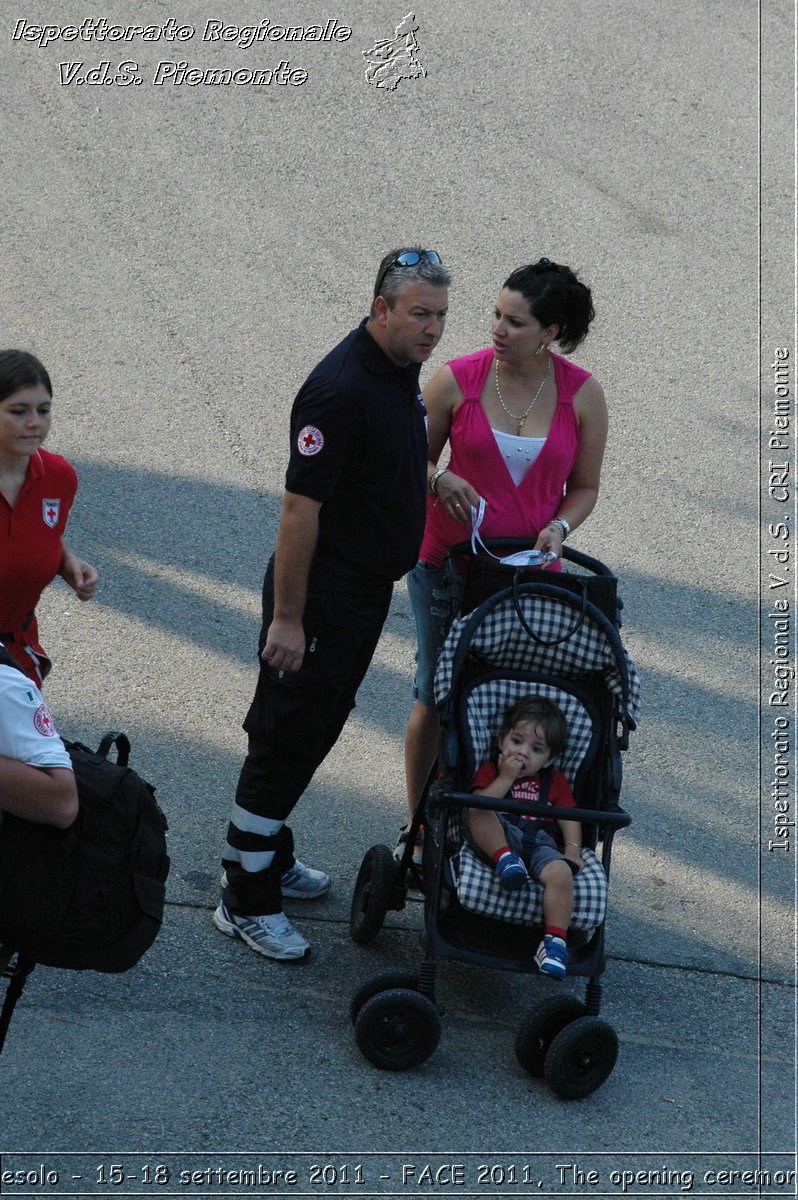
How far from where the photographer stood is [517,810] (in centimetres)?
371

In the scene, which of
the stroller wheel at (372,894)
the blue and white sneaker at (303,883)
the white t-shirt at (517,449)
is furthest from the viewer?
the blue and white sneaker at (303,883)

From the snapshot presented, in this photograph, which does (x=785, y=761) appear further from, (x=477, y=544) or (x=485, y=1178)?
(x=485, y=1178)

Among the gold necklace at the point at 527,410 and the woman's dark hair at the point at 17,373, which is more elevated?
the gold necklace at the point at 527,410

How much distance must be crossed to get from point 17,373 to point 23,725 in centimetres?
112

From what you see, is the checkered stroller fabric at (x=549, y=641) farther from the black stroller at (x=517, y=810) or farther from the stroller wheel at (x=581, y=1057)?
the stroller wheel at (x=581, y=1057)

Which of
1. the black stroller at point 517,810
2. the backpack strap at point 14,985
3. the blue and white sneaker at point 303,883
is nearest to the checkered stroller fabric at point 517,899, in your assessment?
the black stroller at point 517,810

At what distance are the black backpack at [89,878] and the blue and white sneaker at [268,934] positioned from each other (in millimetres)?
1056

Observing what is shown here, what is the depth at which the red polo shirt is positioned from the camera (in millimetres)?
3564

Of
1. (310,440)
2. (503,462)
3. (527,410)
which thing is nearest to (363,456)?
(310,440)

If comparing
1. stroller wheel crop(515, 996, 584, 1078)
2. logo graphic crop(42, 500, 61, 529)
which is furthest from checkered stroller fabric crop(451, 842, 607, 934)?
logo graphic crop(42, 500, 61, 529)

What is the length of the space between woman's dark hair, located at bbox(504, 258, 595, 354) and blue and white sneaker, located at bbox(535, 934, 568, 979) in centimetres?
191

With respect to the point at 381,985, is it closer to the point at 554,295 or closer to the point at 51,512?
the point at 51,512

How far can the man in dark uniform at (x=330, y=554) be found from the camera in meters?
3.73

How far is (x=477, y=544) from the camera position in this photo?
425cm
